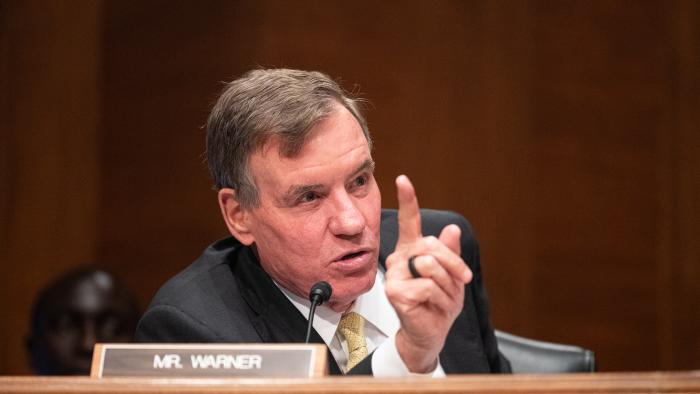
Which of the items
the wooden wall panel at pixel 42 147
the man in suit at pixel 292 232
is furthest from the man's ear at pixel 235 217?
Answer: the wooden wall panel at pixel 42 147

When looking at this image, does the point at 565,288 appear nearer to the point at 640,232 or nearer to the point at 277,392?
the point at 640,232

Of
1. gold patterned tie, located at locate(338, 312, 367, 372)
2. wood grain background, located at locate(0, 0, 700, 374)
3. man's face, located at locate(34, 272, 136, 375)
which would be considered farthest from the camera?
wood grain background, located at locate(0, 0, 700, 374)

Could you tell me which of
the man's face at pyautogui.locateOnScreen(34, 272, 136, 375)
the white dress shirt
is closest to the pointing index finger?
the white dress shirt

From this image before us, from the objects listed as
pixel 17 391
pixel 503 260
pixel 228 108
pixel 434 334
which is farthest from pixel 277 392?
pixel 503 260

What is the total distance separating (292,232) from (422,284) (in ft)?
1.56

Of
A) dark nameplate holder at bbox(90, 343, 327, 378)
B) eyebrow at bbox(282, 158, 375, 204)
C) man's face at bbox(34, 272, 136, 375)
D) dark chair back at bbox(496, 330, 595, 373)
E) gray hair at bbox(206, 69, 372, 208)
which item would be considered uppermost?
gray hair at bbox(206, 69, 372, 208)

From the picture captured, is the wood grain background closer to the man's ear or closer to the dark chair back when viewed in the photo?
the dark chair back

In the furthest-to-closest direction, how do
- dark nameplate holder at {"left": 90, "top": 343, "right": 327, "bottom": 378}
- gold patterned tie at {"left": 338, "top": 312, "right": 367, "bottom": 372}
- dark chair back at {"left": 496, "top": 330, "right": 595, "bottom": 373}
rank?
1. dark chair back at {"left": 496, "top": 330, "right": 595, "bottom": 373}
2. gold patterned tie at {"left": 338, "top": 312, "right": 367, "bottom": 372}
3. dark nameplate holder at {"left": 90, "top": 343, "right": 327, "bottom": 378}

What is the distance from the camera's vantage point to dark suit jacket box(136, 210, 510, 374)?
195cm

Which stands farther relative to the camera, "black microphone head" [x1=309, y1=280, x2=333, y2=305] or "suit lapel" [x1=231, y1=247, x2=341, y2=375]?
"suit lapel" [x1=231, y1=247, x2=341, y2=375]

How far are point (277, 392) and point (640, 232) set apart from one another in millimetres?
3808

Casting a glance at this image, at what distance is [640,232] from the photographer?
4.67m

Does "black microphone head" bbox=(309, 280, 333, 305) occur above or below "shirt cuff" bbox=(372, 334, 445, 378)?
above

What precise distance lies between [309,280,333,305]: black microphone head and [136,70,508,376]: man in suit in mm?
117
